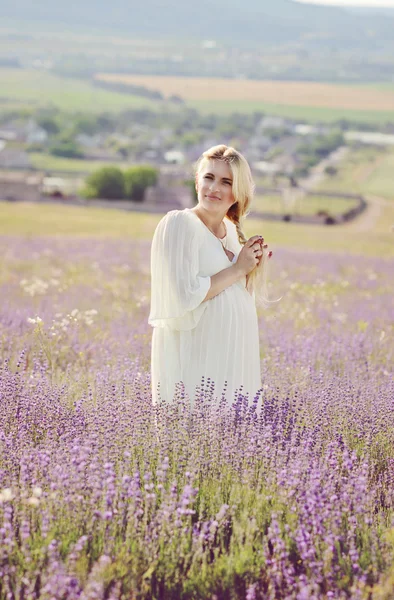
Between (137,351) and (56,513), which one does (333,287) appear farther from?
(56,513)

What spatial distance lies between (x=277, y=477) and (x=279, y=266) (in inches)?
555

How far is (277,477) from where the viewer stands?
3676 millimetres

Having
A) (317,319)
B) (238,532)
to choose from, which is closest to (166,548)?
(238,532)

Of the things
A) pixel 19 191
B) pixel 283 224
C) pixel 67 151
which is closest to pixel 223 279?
pixel 283 224

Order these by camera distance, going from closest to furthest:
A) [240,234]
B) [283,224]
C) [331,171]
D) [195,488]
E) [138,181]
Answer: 1. [195,488]
2. [240,234]
3. [283,224]
4. [138,181]
5. [331,171]

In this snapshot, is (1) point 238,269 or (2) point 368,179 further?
(2) point 368,179

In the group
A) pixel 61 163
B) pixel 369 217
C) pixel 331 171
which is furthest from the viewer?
pixel 61 163

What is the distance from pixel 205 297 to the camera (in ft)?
15.6

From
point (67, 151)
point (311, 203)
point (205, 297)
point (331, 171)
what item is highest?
point (67, 151)

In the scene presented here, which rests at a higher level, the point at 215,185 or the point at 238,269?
the point at 215,185

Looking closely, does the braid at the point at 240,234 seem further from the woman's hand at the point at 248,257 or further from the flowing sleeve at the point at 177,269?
the flowing sleeve at the point at 177,269

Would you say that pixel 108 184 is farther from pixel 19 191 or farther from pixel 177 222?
pixel 177 222

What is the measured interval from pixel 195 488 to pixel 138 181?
104 metres

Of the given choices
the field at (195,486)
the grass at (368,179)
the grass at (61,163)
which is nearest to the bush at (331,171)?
the grass at (368,179)
